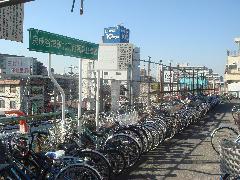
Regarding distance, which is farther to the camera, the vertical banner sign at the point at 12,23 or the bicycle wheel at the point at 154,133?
the bicycle wheel at the point at 154,133

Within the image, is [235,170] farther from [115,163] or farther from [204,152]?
[204,152]

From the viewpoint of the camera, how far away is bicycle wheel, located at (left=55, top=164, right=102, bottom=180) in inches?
194

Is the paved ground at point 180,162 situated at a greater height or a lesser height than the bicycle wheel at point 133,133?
lesser

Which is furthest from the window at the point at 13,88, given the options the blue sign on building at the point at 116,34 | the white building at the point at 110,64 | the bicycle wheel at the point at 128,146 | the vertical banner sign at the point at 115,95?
the blue sign on building at the point at 116,34

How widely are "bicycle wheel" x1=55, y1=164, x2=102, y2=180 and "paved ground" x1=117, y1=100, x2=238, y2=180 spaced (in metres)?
1.67

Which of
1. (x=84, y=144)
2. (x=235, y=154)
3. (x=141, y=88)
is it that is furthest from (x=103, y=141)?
(x=141, y=88)

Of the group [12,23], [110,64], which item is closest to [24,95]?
[110,64]

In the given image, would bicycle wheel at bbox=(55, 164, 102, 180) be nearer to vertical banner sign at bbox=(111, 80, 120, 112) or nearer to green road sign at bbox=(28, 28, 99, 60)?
green road sign at bbox=(28, 28, 99, 60)

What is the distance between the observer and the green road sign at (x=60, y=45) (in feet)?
20.0

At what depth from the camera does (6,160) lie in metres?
4.30

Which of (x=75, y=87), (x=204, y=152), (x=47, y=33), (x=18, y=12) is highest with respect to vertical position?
(x=18, y=12)

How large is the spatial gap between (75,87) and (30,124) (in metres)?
3.82

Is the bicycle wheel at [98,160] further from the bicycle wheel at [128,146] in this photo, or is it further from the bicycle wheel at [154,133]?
the bicycle wheel at [154,133]

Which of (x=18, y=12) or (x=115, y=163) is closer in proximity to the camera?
(x=115, y=163)
